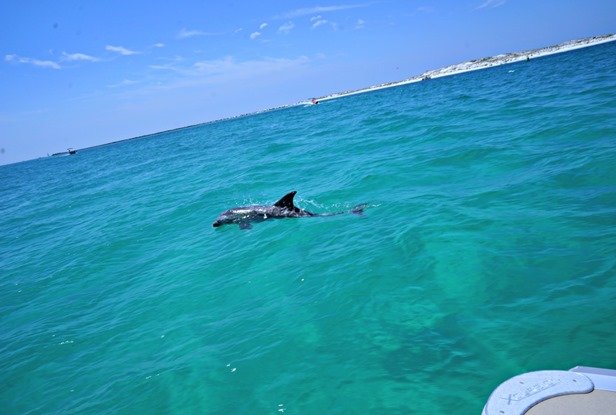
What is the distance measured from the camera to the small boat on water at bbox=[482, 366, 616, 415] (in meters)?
2.85

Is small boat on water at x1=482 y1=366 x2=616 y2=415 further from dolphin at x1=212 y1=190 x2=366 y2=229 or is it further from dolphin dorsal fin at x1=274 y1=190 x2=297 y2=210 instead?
dolphin dorsal fin at x1=274 y1=190 x2=297 y2=210

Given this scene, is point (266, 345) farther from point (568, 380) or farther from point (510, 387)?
point (568, 380)

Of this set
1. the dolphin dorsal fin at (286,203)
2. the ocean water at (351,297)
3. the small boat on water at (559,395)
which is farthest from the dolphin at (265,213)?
the small boat on water at (559,395)

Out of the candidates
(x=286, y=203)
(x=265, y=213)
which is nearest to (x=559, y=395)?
(x=286, y=203)

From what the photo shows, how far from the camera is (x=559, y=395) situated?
3.03 m

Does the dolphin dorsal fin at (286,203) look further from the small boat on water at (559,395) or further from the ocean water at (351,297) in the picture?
the small boat on water at (559,395)

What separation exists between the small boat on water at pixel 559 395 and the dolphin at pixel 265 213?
8.90 metres

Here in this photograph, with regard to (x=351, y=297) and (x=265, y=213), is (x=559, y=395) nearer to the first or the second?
Answer: (x=351, y=297)

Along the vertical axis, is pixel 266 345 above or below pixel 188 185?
below

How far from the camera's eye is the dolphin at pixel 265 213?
12789mm

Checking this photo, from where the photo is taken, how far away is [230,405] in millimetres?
5234

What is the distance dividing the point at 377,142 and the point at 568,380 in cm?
2191

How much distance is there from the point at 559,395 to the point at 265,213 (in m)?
11.2

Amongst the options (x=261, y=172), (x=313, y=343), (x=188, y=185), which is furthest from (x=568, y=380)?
(x=188, y=185)
